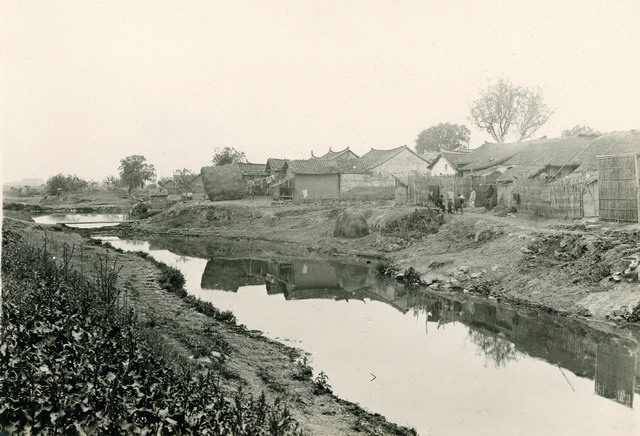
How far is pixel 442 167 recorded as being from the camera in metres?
41.4

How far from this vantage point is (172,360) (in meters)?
8.33

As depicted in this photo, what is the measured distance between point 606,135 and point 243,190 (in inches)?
1120

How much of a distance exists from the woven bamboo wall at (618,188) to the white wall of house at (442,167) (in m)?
24.5

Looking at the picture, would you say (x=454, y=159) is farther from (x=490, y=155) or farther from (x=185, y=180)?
(x=185, y=180)

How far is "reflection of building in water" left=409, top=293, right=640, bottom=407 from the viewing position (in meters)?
9.41

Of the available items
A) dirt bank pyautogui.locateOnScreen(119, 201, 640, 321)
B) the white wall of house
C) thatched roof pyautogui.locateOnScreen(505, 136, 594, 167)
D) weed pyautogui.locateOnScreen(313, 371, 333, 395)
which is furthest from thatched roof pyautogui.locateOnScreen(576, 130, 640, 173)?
weed pyautogui.locateOnScreen(313, 371, 333, 395)

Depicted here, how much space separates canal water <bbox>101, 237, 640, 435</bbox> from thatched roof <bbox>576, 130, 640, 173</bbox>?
12.6 meters

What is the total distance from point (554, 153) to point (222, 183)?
26.0 m

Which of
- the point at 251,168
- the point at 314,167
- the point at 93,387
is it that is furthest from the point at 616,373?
the point at 251,168

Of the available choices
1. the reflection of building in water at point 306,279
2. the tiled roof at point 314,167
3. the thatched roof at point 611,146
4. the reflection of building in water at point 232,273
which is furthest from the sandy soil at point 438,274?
the tiled roof at point 314,167

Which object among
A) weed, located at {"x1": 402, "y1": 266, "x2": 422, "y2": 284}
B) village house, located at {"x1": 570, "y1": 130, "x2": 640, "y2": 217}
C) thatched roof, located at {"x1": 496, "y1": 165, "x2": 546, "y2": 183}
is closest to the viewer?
village house, located at {"x1": 570, "y1": 130, "x2": 640, "y2": 217}

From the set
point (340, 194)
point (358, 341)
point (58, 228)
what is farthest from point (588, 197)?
point (58, 228)

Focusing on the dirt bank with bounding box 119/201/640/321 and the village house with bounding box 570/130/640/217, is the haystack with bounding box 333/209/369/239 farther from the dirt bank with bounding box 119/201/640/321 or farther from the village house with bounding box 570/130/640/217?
the village house with bounding box 570/130/640/217

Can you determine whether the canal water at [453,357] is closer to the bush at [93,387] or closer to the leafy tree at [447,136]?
the bush at [93,387]
